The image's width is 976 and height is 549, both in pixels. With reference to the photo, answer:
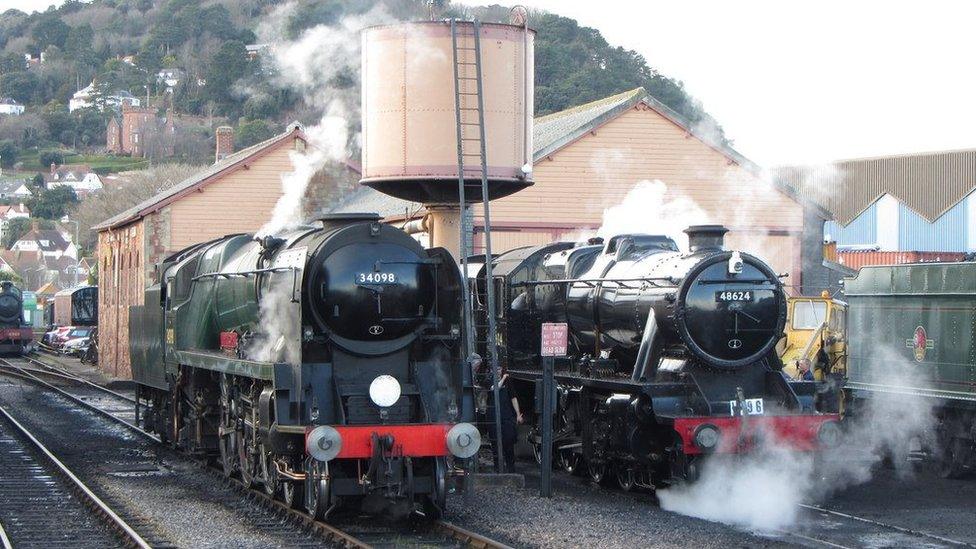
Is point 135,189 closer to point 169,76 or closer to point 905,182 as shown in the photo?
point 905,182

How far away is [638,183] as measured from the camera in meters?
30.3

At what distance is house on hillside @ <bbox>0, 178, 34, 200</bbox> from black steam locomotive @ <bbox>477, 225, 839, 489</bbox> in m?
158

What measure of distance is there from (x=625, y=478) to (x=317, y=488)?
4829 mm

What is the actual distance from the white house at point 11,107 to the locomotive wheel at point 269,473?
172882mm

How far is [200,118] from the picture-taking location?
135750 millimetres

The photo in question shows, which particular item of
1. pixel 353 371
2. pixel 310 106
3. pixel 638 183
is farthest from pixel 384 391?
pixel 638 183

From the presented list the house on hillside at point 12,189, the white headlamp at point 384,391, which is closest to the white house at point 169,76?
the house on hillside at point 12,189

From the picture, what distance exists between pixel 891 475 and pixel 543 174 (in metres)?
14.9

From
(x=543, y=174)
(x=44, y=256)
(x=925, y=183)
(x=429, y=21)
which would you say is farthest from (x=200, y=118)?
(x=429, y=21)

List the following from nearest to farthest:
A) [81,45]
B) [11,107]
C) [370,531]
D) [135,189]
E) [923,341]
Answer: [370,531] < [923,341] < [135,189] < [11,107] < [81,45]

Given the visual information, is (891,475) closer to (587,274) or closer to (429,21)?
(587,274)

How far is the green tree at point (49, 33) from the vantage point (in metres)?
191

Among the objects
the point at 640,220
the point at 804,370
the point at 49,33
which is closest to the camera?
the point at 640,220

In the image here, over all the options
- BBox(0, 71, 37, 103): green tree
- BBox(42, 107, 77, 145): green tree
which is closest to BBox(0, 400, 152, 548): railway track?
BBox(42, 107, 77, 145): green tree
